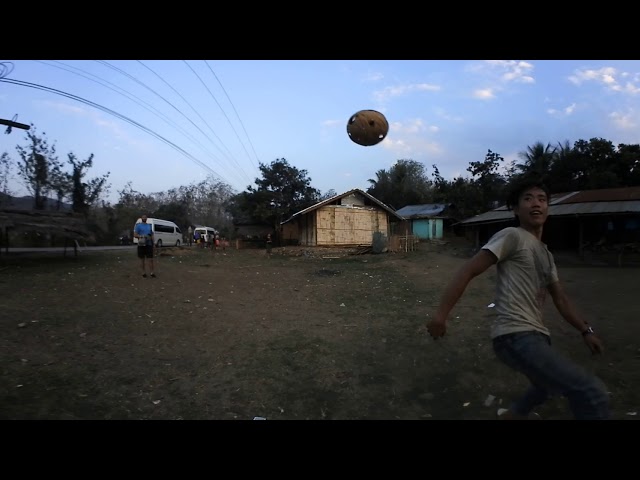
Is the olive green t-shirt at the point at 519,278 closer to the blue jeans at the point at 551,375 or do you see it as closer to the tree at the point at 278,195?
the blue jeans at the point at 551,375

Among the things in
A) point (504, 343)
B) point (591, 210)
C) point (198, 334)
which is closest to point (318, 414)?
point (504, 343)

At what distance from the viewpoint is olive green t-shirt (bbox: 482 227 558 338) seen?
2.04 metres

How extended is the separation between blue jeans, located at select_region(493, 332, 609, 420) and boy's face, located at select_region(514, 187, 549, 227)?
62 cm

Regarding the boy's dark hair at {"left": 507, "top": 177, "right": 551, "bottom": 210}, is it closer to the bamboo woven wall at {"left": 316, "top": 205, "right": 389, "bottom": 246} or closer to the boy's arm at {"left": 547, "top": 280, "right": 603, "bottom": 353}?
the boy's arm at {"left": 547, "top": 280, "right": 603, "bottom": 353}

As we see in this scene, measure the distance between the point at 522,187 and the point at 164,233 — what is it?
2684 cm

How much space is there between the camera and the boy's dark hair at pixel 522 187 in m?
2.21

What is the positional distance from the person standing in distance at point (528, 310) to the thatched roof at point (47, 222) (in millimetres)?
13793

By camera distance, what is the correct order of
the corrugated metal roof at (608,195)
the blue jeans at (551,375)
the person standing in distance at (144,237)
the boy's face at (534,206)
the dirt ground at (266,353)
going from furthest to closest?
the corrugated metal roof at (608,195) < the person standing in distance at (144,237) < the dirt ground at (266,353) < the boy's face at (534,206) < the blue jeans at (551,375)

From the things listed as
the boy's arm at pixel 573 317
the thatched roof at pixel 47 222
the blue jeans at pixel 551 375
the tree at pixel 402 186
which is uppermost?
the tree at pixel 402 186

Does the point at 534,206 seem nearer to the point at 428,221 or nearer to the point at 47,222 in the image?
the point at 47,222

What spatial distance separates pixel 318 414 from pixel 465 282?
2.04 meters

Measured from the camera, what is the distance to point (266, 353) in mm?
4832

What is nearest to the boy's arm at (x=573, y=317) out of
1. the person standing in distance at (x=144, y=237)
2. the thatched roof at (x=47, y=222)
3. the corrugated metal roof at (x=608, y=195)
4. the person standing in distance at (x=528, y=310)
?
the person standing in distance at (x=528, y=310)
